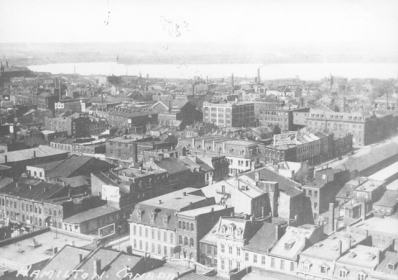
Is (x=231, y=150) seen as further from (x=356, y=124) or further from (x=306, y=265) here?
(x=306, y=265)

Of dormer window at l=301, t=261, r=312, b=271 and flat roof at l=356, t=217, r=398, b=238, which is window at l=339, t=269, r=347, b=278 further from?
flat roof at l=356, t=217, r=398, b=238

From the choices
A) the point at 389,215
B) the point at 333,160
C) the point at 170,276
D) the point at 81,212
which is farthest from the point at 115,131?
the point at 170,276

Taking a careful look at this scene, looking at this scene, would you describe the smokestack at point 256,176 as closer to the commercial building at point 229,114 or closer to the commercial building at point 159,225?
the commercial building at point 159,225

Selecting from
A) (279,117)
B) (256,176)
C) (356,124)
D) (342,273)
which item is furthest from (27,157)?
(356,124)

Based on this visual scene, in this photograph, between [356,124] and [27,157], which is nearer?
[27,157]

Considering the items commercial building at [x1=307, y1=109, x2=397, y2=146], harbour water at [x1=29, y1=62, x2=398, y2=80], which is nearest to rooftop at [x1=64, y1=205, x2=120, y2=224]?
commercial building at [x1=307, y1=109, x2=397, y2=146]

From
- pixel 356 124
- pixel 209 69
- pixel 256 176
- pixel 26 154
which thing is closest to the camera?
pixel 256 176

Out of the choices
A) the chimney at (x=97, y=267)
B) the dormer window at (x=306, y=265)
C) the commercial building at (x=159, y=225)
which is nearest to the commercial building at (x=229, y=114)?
the commercial building at (x=159, y=225)
